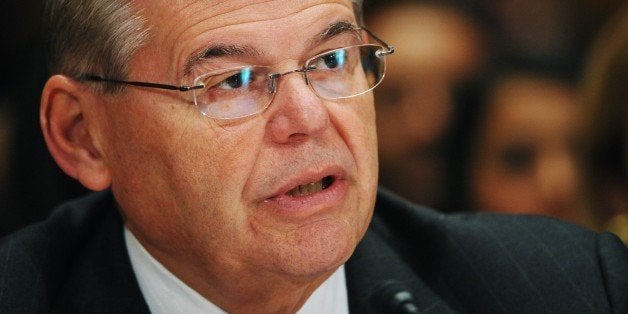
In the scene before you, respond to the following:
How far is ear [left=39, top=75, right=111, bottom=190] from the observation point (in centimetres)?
233

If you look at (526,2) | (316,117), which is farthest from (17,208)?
(526,2)

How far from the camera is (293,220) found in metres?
2.08

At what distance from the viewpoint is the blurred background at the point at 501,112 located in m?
4.16

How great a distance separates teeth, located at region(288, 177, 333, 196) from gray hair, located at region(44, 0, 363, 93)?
1.49 feet

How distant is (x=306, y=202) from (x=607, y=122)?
8.02ft

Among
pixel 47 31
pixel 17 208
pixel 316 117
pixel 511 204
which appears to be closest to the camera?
pixel 316 117

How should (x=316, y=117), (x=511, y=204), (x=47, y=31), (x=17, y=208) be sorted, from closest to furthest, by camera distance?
(x=316, y=117) < (x=47, y=31) < (x=17, y=208) < (x=511, y=204)

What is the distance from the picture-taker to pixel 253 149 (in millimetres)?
2076

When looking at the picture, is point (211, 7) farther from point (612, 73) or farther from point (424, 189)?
point (612, 73)

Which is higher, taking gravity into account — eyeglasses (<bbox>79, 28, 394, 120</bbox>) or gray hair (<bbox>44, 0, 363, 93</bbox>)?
gray hair (<bbox>44, 0, 363, 93</bbox>)

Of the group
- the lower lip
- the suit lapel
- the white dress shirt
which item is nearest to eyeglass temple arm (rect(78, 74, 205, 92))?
the lower lip

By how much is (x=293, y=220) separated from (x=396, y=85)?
2195mm

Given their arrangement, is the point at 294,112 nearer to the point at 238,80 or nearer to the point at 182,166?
the point at 238,80

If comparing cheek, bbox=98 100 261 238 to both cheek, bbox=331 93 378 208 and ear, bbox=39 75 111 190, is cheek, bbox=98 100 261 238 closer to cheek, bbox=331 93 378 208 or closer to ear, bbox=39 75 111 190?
ear, bbox=39 75 111 190
